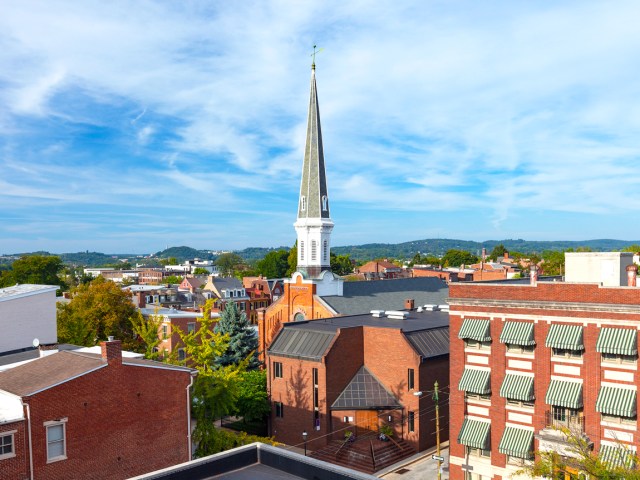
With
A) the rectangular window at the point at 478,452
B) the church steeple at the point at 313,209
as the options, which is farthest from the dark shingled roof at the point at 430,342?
the church steeple at the point at 313,209

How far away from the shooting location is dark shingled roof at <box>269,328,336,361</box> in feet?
135

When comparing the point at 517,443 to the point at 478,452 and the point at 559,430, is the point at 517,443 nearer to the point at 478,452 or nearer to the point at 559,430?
the point at 559,430

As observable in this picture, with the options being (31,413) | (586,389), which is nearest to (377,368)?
(586,389)

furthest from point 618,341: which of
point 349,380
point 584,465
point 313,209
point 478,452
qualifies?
point 313,209

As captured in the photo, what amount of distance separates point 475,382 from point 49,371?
69.0 feet

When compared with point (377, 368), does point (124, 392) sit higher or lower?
higher

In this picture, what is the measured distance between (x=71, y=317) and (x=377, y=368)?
28.1 metres

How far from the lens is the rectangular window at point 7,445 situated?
22141 millimetres

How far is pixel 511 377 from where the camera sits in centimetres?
2897

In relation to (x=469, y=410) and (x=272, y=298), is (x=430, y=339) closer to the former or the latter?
(x=469, y=410)

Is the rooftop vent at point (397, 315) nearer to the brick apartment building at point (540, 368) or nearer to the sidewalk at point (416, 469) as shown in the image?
the sidewalk at point (416, 469)

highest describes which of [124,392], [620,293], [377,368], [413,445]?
[620,293]

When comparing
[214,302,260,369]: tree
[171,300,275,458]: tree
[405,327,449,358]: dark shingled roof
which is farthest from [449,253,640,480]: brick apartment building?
[214,302,260,369]: tree

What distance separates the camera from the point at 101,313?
54.4 m
